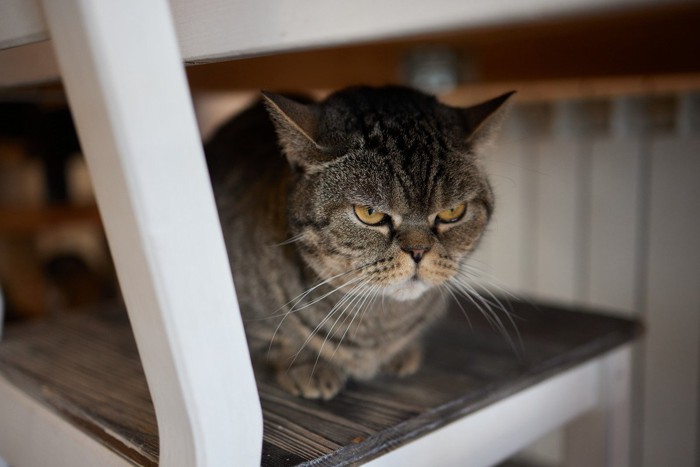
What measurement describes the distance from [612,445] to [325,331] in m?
0.52

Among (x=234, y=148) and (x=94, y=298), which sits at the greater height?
(x=234, y=148)

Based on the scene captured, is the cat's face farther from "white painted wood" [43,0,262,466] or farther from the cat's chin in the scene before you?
"white painted wood" [43,0,262,466]

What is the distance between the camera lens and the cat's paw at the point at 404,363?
84 centimetres

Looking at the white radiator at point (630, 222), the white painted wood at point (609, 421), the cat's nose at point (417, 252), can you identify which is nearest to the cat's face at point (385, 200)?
the cat's nose at point (417, 252)

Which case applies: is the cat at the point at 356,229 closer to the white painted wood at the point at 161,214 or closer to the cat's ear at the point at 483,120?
the cat's ear at the point at 483,120

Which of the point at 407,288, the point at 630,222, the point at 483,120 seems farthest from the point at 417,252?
the point at 630,222

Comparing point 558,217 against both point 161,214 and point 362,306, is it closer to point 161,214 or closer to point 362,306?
point 362,306

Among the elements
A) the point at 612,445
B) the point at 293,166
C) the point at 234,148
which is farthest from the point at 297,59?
the point at 612,445

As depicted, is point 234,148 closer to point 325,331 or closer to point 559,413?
point 325,331

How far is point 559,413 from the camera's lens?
2.81 feet

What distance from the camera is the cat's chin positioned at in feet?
2.31

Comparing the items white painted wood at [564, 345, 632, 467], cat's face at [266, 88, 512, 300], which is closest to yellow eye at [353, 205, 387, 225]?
cat's face at [266, 88, 512, 300]

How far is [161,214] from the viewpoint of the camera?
1.45 feet

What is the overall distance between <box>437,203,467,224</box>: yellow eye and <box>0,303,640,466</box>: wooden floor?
0.22 meters
